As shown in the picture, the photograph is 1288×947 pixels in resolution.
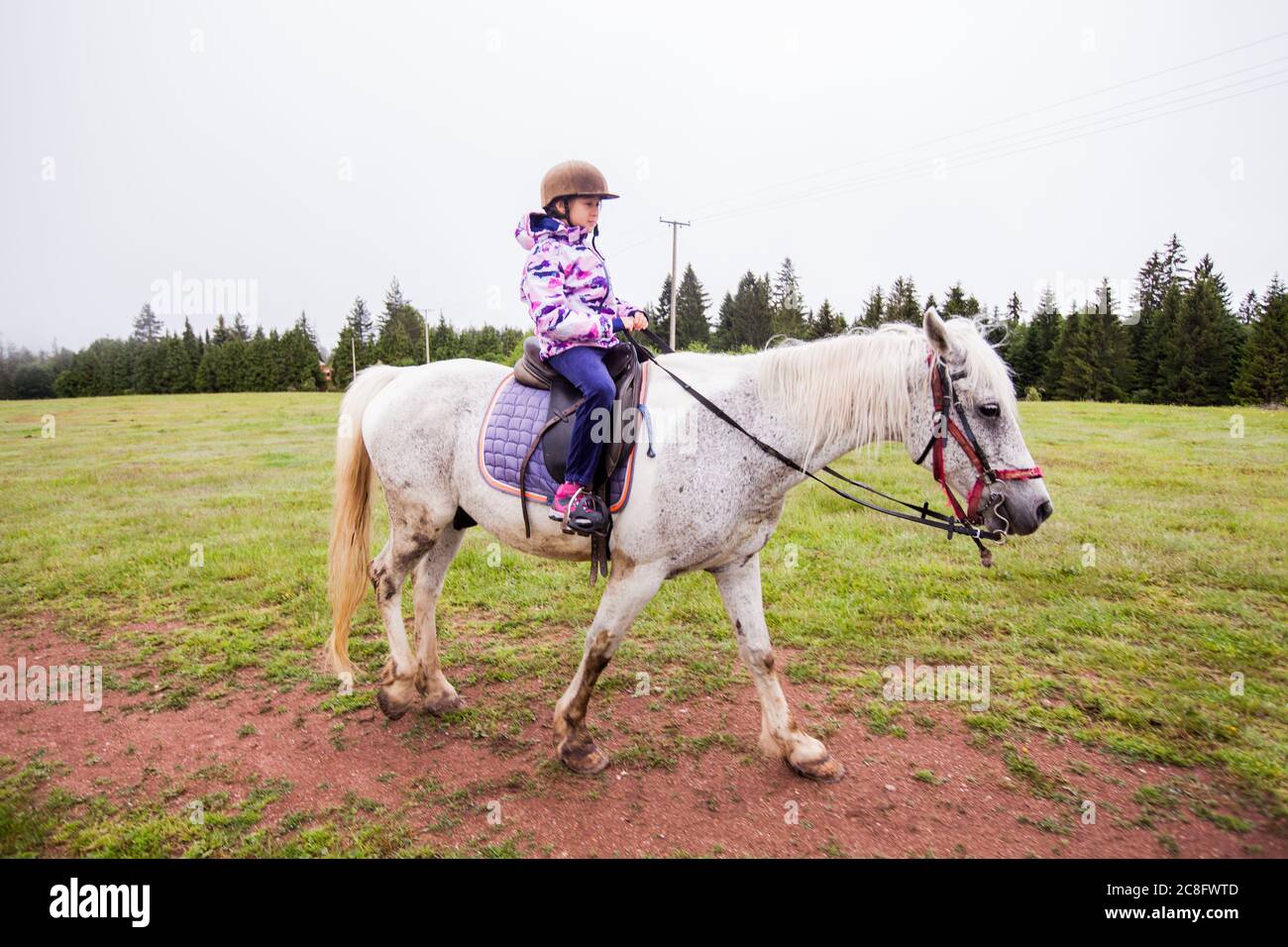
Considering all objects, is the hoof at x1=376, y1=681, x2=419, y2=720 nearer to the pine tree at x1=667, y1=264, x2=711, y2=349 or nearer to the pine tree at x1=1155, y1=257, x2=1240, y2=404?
the pine tree at x1=1155, y1=257, x2=1240, y2=404

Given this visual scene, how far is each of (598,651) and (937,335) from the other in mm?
2473

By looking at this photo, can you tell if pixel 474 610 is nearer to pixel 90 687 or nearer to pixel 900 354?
pixel 90 687

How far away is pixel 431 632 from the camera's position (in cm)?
479

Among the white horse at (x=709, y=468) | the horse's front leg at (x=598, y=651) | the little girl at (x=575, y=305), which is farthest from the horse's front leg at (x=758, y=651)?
the little girl at (x=575, y=305)

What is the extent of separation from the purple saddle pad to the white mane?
35.6 inches

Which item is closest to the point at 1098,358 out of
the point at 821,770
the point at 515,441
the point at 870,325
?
the point at 870,325

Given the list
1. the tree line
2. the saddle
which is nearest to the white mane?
the saddle

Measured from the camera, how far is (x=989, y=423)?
323 centimetres

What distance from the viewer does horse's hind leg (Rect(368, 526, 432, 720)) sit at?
4574 mm

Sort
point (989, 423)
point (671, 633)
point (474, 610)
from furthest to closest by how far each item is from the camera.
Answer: point (474, 610)
point (671, 633)
point (989, 423)

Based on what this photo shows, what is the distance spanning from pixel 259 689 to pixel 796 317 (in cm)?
6332

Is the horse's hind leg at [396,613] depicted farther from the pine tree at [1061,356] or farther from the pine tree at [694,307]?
the pine tree at [694,307]
